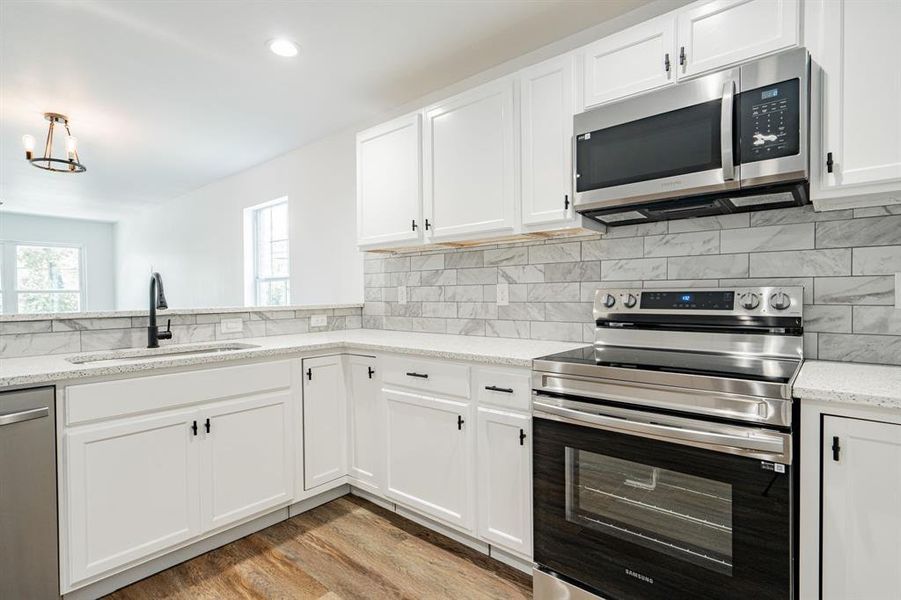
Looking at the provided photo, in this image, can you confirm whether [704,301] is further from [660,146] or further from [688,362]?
[660,146]

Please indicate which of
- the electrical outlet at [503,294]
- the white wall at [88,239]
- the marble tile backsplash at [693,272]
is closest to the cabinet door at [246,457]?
the marble tile backsplash at [693,272]

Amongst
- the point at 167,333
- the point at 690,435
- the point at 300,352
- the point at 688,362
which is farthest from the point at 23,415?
the point at 688,362

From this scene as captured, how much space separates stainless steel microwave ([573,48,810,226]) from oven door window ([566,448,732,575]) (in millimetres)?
998

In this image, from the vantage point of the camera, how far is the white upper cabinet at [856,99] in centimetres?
138

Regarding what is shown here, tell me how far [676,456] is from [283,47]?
107 inches

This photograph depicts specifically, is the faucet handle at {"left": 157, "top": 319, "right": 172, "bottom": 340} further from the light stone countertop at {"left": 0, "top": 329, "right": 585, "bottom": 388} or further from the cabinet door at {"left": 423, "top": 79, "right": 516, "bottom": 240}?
the cabinet door at {"left": 423, "top": 79, "right": 516, "bottom": 240}

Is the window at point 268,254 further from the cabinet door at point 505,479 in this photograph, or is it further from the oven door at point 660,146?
the oven door at point 660,146

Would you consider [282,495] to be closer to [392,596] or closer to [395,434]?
[395,434]

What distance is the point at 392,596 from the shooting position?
184 cm

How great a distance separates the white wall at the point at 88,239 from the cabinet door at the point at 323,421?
8.35m

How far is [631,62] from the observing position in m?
1.86

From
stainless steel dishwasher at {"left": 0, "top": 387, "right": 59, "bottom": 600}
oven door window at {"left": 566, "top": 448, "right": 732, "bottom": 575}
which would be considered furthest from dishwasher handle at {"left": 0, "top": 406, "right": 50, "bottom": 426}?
oven door window at {"left": 566, "top": 448, "right": 732, "bottom": 575}

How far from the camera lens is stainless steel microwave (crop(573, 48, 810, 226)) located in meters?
1.48

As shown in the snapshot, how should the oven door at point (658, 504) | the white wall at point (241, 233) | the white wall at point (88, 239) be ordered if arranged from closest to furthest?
the oven door at point (658, 504) < the white wall at point (241, 233) < the white wall at point (88, 239)
